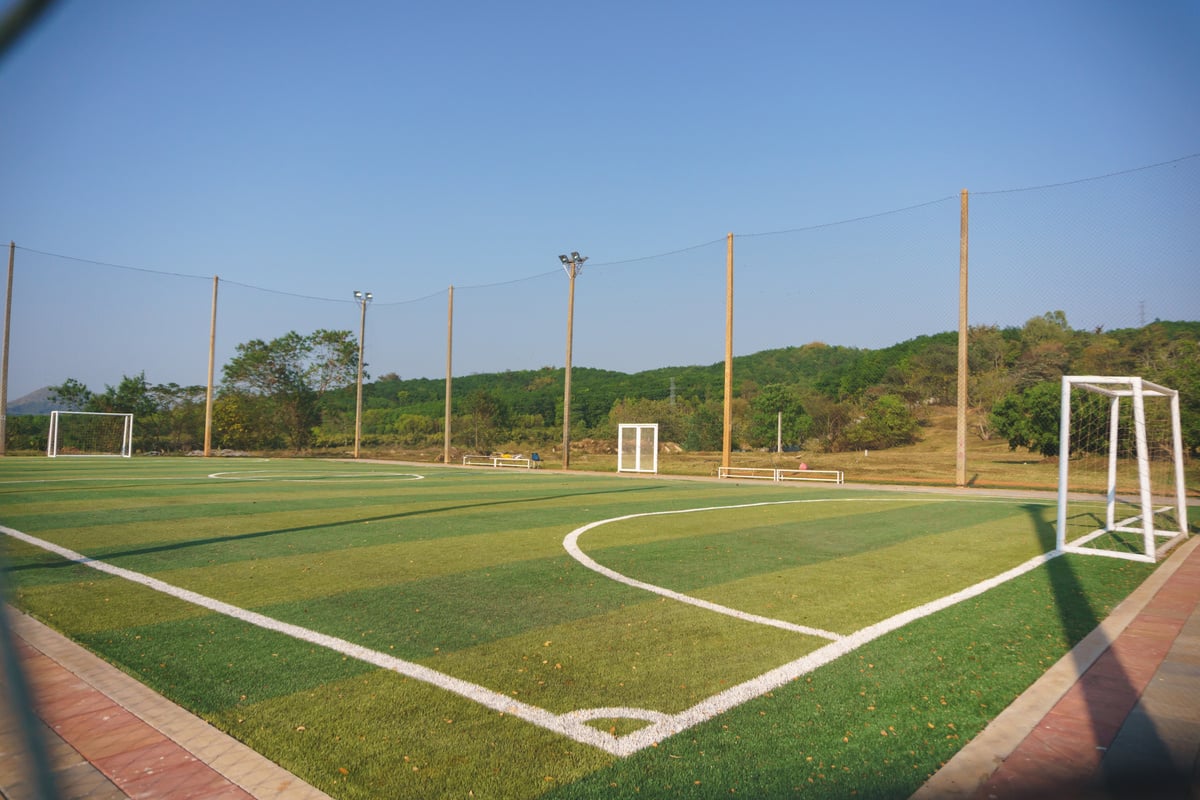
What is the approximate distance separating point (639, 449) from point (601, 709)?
2404 centimetres

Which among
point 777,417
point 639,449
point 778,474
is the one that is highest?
point 777,417

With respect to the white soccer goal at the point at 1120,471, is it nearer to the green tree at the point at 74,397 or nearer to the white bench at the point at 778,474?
the white bench at the point at 778,474

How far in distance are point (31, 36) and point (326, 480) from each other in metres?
19.1

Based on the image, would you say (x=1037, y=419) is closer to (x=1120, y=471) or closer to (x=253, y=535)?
(x=1120, y=471)

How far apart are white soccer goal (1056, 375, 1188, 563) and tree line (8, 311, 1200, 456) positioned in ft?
57.1

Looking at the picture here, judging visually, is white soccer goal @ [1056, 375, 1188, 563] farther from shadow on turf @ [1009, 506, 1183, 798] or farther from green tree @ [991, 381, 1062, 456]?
green tree @ [991, 381, 1062, 456]

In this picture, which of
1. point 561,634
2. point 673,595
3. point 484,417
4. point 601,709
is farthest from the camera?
point 484,417

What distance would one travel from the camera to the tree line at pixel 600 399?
4169 centimetres

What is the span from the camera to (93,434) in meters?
36.4

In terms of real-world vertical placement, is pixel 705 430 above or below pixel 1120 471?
above

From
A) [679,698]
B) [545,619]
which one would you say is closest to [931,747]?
[679,698]

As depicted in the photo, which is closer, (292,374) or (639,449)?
(639,449)

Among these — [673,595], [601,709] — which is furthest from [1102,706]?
[673,595]

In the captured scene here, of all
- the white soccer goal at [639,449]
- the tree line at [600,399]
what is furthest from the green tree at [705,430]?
the white soccer goal at [639,449]
